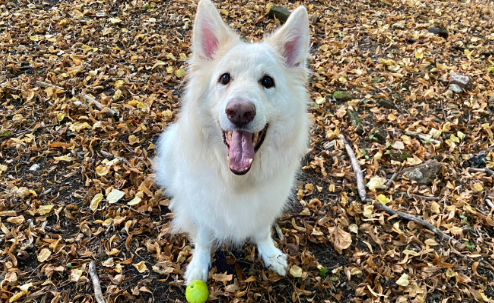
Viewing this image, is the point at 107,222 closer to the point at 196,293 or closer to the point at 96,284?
the point at 96,284

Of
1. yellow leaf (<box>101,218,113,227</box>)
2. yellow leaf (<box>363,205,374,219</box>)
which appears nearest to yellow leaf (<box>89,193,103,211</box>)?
yellow leaf (<box>101,218,113,227</box>)

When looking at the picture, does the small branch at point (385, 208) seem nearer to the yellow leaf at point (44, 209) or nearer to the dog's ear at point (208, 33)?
the dog's ear at point (208, 33)

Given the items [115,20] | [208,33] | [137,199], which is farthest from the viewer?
[115,20]

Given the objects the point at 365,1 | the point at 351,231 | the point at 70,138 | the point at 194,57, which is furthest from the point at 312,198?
the point at 365,1

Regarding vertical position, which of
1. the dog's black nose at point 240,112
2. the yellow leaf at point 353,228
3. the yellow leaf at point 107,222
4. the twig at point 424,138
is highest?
the dog's black nose at point 240,112

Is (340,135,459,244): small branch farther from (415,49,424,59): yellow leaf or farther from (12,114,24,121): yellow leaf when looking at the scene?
(12,114,24,121): yellow leaf

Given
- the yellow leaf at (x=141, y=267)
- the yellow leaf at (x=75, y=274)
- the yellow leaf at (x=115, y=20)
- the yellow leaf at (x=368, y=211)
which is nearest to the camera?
the yellow leaf at (x=75, y=274)

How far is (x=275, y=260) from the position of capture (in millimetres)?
3006

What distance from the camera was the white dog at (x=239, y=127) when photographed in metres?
2.23

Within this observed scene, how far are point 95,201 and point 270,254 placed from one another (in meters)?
1.92

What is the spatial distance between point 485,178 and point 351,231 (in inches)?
75.3

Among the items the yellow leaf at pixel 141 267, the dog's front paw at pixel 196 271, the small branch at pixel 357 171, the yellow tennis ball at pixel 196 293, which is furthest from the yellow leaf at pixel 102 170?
the small branch at pixel 357 171

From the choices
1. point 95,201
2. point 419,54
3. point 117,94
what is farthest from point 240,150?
point 419,54

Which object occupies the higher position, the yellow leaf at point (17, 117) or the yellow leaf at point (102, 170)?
the yellow leaf at point (17, 117)
